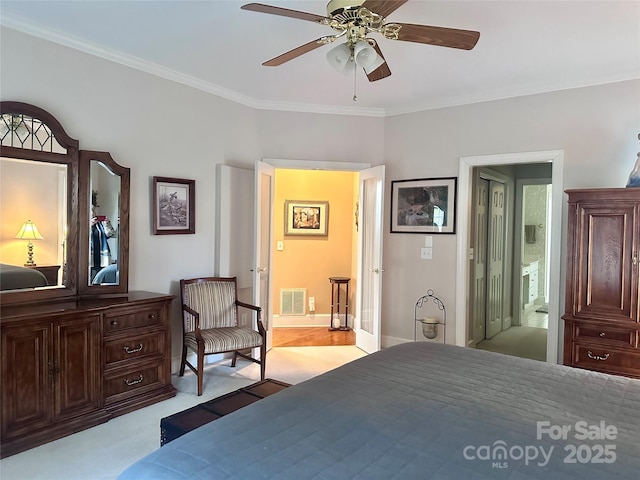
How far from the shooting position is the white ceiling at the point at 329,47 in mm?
2738

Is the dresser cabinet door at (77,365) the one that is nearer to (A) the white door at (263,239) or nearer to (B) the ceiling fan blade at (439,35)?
(A) the white door at (263,239)

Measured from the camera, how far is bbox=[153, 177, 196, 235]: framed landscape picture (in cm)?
388

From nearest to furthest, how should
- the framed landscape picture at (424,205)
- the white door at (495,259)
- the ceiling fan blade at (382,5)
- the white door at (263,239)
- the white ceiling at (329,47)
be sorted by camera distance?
the ceiling fan blade at (382,5) → the white ceiling at (329,47) → the white door at (263,239) → the framed landscape picture at (424,205) → the white door at (495,259)

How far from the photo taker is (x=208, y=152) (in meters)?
4.34

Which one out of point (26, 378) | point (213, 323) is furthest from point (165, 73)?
point (26, 378)

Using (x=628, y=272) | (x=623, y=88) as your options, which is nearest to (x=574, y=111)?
(x=623, y=88)

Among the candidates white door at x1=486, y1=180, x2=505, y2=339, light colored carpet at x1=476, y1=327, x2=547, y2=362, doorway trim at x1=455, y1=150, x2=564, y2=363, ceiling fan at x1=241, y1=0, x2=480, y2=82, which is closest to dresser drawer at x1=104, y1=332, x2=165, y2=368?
ceiling fan at x1=241, y1=0, x2=480, y2=82

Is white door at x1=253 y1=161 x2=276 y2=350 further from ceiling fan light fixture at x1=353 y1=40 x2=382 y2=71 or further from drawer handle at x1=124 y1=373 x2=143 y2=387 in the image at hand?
ceiling fan light fixture at x1=353 y1=40 x2=382 y2=71

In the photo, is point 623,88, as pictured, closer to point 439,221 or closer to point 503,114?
point 503,114

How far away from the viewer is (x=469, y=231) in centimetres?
459

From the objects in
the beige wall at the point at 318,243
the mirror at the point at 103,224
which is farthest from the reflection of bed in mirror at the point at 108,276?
the beige wall at the point at 318,243

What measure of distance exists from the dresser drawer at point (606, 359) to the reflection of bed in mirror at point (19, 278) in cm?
397

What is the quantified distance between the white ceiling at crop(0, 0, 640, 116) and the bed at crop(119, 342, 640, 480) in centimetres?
216

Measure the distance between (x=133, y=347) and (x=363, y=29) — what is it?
8.59ft
